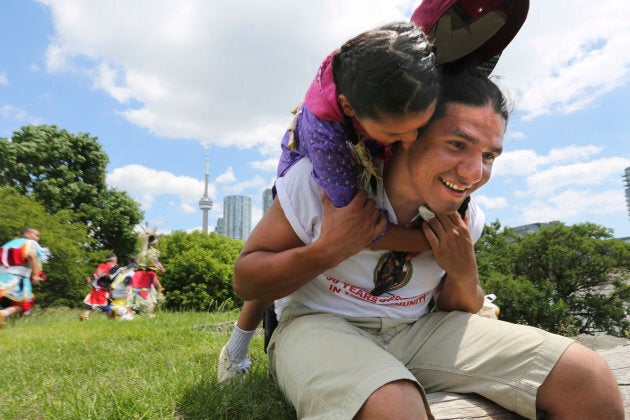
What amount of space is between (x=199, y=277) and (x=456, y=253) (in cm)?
1147

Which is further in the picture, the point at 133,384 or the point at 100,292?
the point at 100,292

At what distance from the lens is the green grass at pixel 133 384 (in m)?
2.28

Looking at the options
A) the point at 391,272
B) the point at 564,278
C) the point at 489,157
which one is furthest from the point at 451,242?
the point at 564,278

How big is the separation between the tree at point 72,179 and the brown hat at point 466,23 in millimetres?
22773

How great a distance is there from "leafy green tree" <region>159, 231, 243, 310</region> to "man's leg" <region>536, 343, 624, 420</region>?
10.8m

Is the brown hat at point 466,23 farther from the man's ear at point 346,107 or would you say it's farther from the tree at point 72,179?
the tree at point 72,179

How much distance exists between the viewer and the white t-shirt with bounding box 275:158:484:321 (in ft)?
6.49

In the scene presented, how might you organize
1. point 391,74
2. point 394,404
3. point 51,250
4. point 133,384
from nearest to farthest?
point 394,404, point 391,74, point 133,384, point 51,250

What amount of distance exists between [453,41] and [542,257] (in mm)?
10214

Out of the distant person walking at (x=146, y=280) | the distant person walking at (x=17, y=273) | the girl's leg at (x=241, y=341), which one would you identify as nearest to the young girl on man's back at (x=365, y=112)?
the girl's leg at (x=241, y=341)

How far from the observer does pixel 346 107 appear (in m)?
1.88

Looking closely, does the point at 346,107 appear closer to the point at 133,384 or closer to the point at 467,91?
the point at 467,91

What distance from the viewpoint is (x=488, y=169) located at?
80.8 inches

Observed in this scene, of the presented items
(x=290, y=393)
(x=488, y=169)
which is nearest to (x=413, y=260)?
(x=488, y=169)
